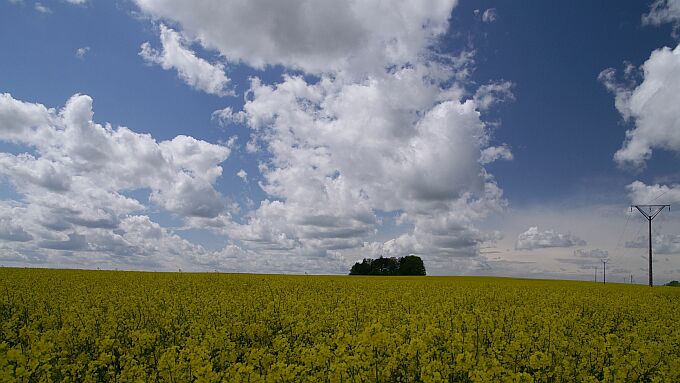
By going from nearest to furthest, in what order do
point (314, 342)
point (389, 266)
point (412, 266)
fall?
1. point (314, 342)
2. point (412, 266)
3. point (389, 266)

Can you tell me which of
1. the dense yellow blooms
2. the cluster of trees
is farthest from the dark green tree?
the dense yellow blooms

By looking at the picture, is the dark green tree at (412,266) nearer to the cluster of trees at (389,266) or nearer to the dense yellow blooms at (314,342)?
the cluster of trees at (389,266)

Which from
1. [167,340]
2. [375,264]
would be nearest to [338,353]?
[167,340]

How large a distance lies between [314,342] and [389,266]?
85.8 meters

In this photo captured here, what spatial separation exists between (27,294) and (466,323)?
58.4 ft

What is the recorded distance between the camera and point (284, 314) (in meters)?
13.4

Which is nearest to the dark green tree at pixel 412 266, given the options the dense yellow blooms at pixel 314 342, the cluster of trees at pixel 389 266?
the cluster of trees at pixel 389 266

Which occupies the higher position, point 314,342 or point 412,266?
point 314,342

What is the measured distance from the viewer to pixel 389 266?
9450 cm

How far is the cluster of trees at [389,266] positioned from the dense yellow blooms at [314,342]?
6870cm

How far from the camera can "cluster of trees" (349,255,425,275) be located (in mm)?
88938

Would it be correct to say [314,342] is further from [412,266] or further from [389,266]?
[389,266]

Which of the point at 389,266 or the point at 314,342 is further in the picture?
the point at 389,266

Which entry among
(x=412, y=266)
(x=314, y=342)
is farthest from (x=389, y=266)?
(x=314, y=342)
